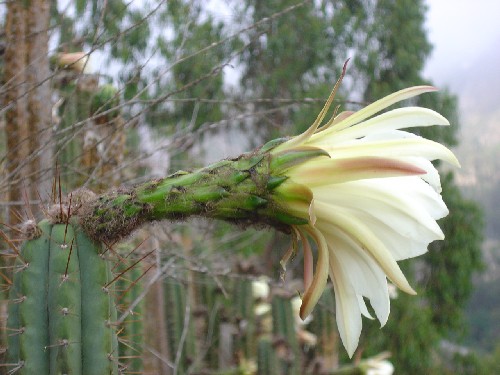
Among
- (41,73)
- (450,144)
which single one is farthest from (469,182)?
(41,73)

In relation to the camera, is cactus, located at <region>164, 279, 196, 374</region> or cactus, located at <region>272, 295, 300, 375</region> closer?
cactus, located at <region>164, 279, 196, 374</region>

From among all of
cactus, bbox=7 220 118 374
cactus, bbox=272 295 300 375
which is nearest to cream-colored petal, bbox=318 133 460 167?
cactus, bbox=7 220 118 374

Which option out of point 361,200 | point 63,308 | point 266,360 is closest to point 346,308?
point 361,200

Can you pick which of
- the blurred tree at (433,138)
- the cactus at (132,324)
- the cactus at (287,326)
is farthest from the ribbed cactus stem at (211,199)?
the blurred tree at (433,138)

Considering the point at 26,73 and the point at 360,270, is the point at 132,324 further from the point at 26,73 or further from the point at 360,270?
the point at 360,270

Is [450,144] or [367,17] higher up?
[367,17]

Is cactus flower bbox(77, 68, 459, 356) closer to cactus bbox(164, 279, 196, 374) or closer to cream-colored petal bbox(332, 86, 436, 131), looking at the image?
cream-colored petal bbox(332, 86, 436, 131)

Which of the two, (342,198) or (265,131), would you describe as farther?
(265,131)

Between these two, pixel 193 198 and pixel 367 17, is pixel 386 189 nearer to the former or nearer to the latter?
pixel 193 198
